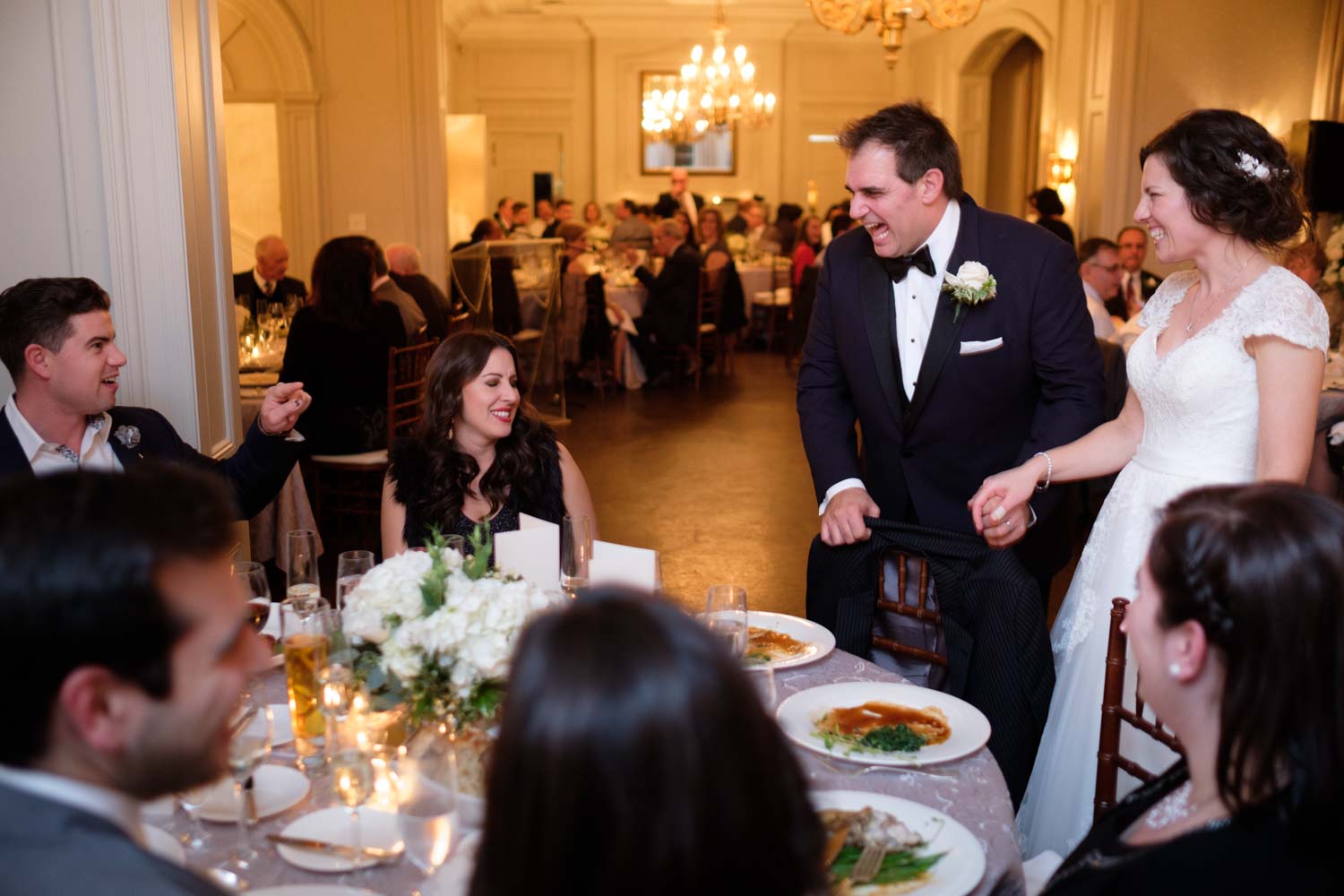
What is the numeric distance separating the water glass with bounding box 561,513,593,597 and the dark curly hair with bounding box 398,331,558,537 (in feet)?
2.87

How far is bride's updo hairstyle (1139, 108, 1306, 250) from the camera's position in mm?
2457

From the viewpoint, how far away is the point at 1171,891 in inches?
47.9

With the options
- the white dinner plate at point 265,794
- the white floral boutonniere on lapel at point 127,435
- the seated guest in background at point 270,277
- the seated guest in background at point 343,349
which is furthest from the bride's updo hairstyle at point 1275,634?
the seated guest in background at point 270,277

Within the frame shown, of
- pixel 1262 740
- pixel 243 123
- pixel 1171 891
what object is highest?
pixel 243 123

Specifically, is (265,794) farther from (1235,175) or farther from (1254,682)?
(1235,175)

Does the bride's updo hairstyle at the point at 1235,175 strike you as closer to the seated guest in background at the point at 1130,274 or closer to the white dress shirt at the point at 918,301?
the white dress shirt at the point at 918,301

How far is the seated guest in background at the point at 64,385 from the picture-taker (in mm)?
2799

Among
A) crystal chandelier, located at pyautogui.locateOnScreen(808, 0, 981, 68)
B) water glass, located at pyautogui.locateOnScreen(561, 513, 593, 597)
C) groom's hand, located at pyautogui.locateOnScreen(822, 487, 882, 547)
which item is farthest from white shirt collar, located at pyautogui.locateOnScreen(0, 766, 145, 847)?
crystal chandelier, located at pyautogui.locateOnScreen(808, 0, 981, 68)

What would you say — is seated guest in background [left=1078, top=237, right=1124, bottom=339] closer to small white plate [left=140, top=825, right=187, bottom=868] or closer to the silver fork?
the silver fork

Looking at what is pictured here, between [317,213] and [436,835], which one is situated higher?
[317,213]

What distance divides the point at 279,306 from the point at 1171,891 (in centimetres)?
635

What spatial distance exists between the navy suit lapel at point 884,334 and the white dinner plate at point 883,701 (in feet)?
3.43

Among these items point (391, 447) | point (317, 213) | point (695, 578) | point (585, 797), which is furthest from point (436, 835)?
point (317, 213)

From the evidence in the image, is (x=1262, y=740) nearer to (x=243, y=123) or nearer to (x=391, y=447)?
(x=391, y=447)
